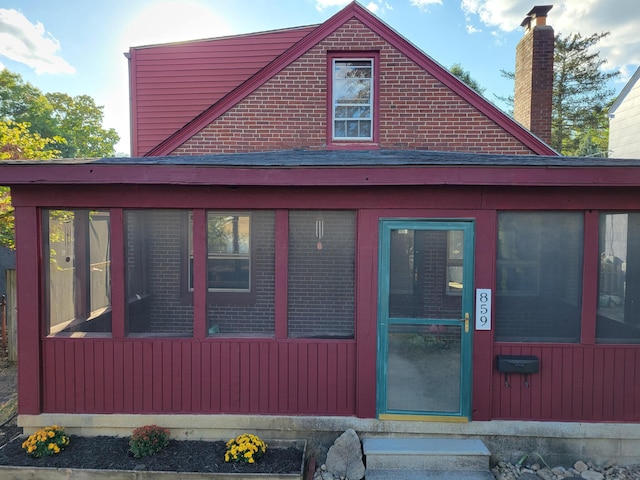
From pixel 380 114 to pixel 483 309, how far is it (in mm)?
3904

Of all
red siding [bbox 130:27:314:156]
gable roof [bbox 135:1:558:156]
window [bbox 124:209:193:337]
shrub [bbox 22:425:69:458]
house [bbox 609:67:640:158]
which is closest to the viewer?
shrub [bbox 22:425:69:458]

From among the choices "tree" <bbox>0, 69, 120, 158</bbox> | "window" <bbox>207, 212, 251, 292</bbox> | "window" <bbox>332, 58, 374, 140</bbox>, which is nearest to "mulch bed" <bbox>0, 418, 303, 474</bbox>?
"window" <bbox>207, 212, 251, 292</bbox>

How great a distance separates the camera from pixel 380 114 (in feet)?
22.1

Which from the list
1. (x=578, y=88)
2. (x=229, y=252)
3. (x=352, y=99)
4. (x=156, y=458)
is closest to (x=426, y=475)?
(x=156, y=458)

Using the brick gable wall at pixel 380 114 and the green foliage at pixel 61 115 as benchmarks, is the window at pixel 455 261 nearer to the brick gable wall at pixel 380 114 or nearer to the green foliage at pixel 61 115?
the brick gable wall at pixel 380 114

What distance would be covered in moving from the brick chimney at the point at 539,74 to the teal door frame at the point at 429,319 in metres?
5.35

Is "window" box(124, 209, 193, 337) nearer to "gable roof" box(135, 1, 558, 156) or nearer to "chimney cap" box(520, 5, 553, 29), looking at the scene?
"gable roof" box(135, 1, 558, 156)

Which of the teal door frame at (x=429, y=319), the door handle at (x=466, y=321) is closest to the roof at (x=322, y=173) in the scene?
the teal door frame at (x=429, y=319)

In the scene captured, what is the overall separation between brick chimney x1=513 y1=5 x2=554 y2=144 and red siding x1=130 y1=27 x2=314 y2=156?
5507 millimetres

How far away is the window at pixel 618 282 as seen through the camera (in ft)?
13.7

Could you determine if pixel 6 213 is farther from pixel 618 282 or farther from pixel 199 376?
pixel 618 282

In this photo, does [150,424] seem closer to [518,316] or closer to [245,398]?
[245,398]

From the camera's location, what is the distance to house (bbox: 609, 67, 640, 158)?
41.9 feet

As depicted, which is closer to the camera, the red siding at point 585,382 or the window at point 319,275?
the red siding at point 585,382
